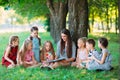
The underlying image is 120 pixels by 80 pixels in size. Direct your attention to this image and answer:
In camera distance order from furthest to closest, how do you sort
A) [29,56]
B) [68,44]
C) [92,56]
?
1. [29,56]
2. [68,44]
3. [92,56]

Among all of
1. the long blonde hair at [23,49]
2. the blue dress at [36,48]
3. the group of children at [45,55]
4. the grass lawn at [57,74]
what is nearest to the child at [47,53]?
the group of children at [45,55]

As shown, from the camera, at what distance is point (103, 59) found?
1012cm

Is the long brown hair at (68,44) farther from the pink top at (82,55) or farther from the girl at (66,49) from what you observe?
the pink top at (82,55)

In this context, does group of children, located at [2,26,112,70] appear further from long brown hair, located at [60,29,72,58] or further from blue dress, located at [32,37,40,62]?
long brown hair, located at [60,29,72,58]

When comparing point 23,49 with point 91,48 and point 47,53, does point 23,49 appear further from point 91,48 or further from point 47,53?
point 91,48

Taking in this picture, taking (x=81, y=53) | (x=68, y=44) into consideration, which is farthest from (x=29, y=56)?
(x=81, y=53)

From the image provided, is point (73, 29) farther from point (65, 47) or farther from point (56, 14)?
point (56, 14)

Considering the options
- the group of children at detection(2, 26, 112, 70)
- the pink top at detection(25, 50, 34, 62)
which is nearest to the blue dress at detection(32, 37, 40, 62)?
→ the group of children at detection(2, 26, 112, 70)

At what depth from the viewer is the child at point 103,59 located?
33.2 ft

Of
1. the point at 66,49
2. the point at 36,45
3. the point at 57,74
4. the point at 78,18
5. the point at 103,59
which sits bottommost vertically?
the point at 57,74

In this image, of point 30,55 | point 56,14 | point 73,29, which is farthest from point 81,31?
point 56,14

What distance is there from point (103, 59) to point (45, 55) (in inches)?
92.0

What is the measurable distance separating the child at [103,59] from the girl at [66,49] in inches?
44.8

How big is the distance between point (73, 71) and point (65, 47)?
121cm
